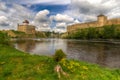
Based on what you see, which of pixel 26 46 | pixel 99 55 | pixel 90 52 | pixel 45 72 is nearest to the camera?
pixel 45 72

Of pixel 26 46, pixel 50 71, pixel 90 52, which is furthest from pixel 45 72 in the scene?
pixel 26 46

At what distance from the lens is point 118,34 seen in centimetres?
11475

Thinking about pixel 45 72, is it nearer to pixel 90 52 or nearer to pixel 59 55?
pixel 59 55

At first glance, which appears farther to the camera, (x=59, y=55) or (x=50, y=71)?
(x=59, y=55)

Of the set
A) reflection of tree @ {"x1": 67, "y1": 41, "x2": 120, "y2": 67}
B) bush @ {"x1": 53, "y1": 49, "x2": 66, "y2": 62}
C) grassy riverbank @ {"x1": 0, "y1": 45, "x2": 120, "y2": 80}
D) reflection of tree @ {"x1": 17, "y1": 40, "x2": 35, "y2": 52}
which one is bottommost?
reflection of tree @ {"x1": 67, "y1": 41, "x2": 120, "y2": 67}

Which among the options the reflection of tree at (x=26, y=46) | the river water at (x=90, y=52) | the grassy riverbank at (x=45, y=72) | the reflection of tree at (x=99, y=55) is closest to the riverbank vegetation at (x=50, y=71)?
the grassy riverbank at (x=45, y=72)

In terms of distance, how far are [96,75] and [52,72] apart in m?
3.19

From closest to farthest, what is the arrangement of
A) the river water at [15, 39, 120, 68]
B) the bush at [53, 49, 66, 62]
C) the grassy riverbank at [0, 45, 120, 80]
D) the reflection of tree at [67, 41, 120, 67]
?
the grassy riverbank at [0, 45, 120, 80] → the bush at [53, 49, 66, 62] → the reflection of tree at [67, 41, 120, 67] → the river water at [15, 39, 120, 68]

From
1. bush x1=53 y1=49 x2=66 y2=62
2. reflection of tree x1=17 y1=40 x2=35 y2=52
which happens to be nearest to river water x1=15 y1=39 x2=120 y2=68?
reflection of tree x1=17 y1=40 x2=35 y2=52

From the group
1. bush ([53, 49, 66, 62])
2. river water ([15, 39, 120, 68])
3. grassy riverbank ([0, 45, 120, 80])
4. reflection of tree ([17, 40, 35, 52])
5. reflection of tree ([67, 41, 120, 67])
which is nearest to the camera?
grassy riverbank ([0, 45, 120, 80])

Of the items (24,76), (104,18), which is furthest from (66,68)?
(104,18)

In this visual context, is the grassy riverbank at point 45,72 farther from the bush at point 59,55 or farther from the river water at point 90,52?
the river water at point 90,52

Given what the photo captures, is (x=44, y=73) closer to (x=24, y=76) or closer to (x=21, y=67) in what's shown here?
(x=24, y=76)

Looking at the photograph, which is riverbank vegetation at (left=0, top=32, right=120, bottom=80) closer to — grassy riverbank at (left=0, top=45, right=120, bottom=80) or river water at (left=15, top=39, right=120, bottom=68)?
grassy riverbank at (left=0, top=45, right=120, bottom=80)
